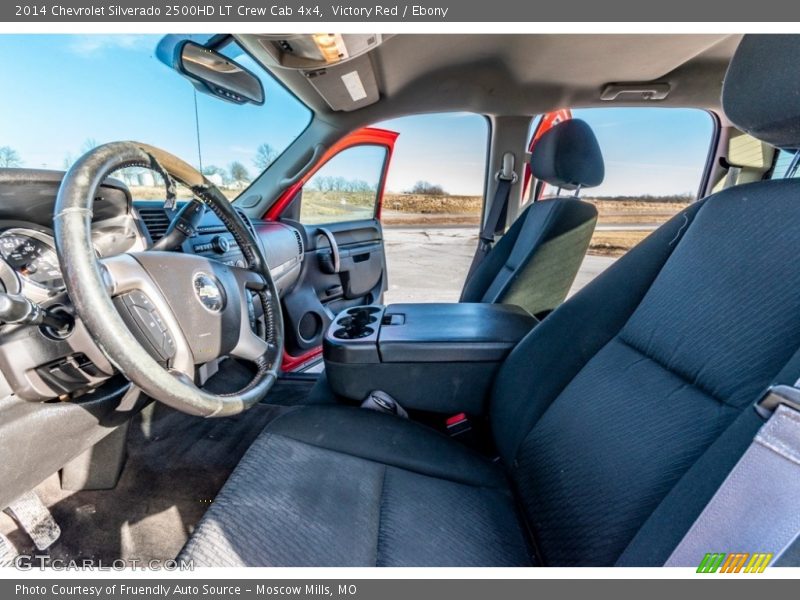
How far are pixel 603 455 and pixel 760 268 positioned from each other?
1.18 feet

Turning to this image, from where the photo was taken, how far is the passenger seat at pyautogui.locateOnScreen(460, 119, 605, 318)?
1.43m

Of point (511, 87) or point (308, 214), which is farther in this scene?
point (308, 214)

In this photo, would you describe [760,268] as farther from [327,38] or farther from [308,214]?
[308,214]

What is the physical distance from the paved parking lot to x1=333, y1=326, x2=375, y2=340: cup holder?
144 centimetres

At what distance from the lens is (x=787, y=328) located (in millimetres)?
520

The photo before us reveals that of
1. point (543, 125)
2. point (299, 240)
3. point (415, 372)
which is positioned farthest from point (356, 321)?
point (543, 125)

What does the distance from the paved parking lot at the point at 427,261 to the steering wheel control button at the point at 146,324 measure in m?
1.99

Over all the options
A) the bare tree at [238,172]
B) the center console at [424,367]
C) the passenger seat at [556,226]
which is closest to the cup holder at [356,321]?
the center console at [424,367]

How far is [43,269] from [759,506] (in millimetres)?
1230

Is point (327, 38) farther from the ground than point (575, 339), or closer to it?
farther from the ground

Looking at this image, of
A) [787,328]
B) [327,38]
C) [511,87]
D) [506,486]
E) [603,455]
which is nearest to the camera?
[787,328]

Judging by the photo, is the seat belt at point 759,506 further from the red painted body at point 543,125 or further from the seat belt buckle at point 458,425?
the red painted body at point 543,125

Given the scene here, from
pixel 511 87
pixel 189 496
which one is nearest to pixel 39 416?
pixel 189 496

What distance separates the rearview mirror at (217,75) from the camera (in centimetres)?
123
